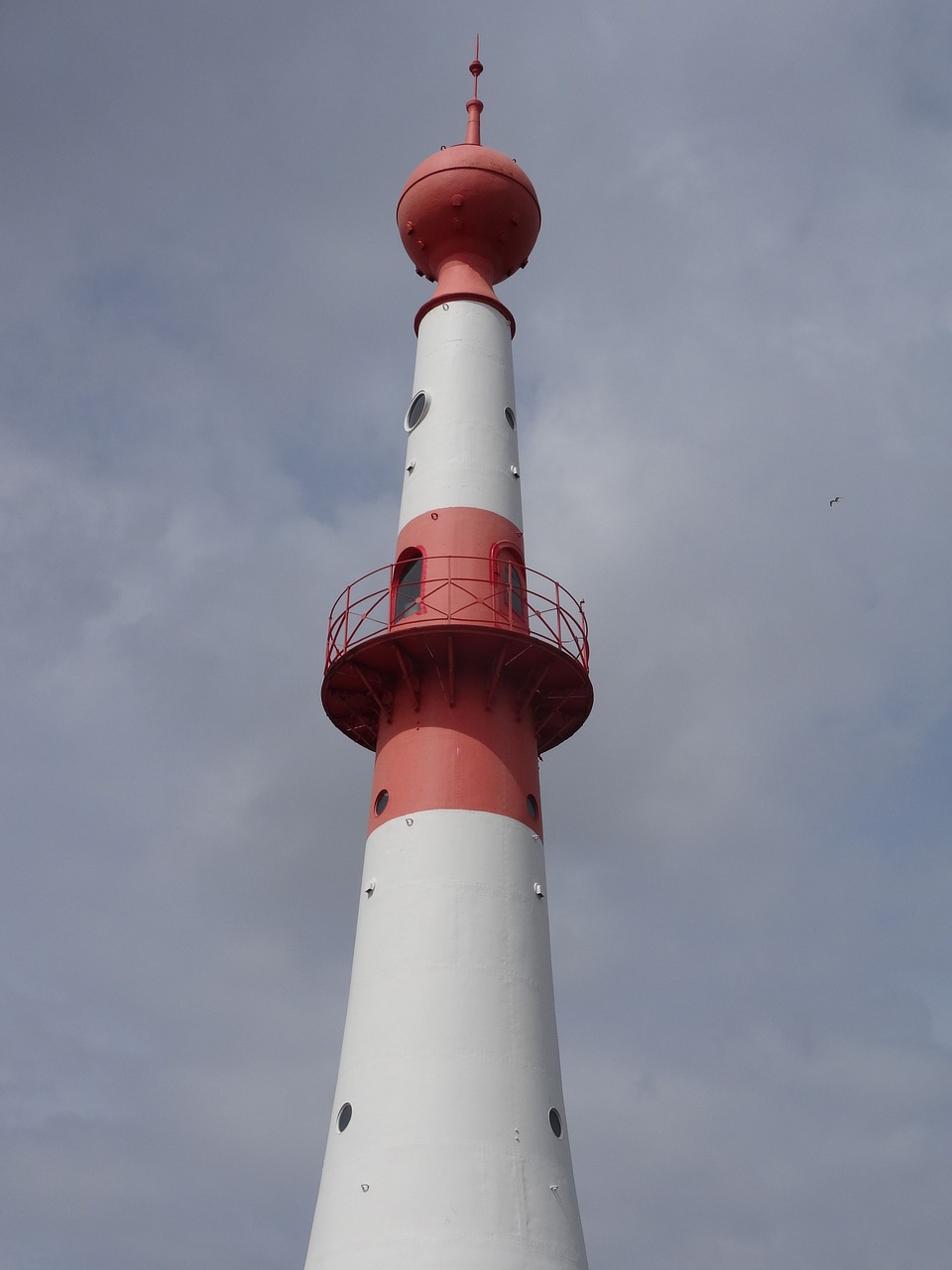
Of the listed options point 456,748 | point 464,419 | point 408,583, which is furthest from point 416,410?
point 456,748

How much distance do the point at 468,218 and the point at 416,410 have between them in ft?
15.2

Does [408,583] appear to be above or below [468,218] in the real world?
below

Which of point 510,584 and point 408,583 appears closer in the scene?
point 510,584

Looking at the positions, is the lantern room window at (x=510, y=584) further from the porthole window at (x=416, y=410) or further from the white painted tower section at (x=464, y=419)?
the porthole window at (x=416, y=410)

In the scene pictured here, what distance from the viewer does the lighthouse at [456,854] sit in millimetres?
22031

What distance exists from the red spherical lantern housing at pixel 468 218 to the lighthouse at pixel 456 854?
7cm

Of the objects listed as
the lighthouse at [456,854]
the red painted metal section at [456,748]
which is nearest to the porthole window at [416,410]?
the lighthouse at [456,854]

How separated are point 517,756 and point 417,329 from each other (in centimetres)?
1027

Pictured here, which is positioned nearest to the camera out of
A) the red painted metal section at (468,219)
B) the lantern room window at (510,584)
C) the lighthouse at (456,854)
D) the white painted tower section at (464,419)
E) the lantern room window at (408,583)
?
the lighthouse at (456,854)

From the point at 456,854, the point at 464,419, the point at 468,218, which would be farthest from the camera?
the point at 468,218

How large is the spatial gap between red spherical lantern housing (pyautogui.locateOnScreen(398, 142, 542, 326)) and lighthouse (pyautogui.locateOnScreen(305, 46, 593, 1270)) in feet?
0.21

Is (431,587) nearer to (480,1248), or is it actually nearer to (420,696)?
(420,696)

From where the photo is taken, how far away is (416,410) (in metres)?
30.1

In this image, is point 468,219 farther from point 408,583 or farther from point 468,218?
point 408,583
